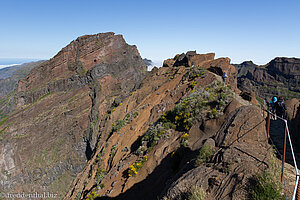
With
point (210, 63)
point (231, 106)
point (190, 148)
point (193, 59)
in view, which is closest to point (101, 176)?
point (190, 148)

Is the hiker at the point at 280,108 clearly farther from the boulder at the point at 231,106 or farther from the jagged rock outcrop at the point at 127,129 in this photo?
the boulder at the point at 231,106

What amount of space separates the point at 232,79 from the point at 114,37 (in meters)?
43.9

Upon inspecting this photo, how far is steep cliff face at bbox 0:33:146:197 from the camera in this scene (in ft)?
126

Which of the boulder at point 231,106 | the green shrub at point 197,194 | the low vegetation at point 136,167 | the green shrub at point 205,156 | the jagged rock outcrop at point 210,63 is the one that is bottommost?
the low vegetation at point 136,167

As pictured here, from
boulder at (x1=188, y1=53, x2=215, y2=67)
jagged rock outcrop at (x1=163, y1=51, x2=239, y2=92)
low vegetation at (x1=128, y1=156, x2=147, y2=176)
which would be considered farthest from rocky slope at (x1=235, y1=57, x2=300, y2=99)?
low vegetation at (x1=128, y1=156, x2=147, y2=176)

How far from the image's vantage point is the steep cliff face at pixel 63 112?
126 feet

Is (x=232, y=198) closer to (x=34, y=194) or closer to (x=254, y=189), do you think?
(x=254, y=189)

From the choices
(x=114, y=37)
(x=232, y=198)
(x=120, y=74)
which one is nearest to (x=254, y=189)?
(x=232, y=198)

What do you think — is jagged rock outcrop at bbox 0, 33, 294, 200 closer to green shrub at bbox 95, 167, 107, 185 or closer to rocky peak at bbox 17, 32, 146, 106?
green shrub at bbox 95, 167, 107, 185

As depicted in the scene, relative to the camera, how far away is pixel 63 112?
4272cm

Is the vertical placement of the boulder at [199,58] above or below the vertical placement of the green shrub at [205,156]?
above

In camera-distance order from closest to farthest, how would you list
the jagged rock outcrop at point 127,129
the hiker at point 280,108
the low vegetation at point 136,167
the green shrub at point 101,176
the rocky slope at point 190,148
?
the rocky slope at point 190,148
the jagged rock outcrop at point 127,129
the hiker at point 280,108
the low vegetation at point 136,167
the green shrub at point 101,176

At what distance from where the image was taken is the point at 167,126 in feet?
42.4

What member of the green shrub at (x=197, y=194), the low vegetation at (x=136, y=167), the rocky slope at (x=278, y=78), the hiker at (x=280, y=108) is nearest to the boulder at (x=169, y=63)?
the low vegetation at (x=136, y=167)
